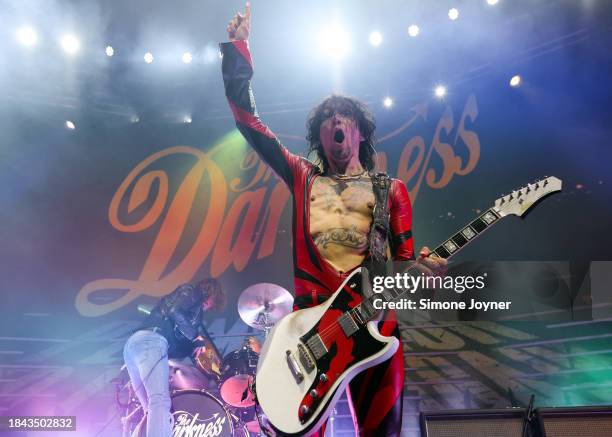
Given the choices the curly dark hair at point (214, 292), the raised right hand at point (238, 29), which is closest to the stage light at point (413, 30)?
the raised right hand at point (238, 29)

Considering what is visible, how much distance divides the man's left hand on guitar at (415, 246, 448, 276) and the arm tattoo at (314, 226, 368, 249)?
30cm

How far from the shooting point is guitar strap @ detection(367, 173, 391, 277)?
2.50 m

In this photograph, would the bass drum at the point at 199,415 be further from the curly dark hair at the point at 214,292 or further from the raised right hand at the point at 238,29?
the raised right hand at the point at 238,29

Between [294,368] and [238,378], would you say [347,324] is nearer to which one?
[294,368]

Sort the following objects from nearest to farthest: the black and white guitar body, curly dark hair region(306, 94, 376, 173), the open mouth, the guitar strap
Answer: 1. the black and white guitar body
2. the guitar strap
3. the open mouth
4. curly dark hair region(306, 94, 376, 173)

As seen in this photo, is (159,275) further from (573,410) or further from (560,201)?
(560,201)

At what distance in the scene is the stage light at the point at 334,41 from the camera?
4.95m

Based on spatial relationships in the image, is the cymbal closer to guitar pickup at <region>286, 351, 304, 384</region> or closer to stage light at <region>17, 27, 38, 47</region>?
guitar pickup at <region>286, 351, 304, 384</region>

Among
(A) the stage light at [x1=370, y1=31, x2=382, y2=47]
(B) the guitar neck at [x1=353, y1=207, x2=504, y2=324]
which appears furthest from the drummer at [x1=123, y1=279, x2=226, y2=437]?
(A) the stage light at [x1=370, y1=31, x2=382, y2=47]

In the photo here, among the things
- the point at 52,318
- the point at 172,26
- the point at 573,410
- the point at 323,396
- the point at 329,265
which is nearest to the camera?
the point at 323,396

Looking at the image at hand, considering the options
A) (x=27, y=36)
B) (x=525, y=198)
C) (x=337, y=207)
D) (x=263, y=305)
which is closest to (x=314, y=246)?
(x=337, y=207)

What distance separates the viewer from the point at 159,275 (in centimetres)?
463

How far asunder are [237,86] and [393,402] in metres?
1.89

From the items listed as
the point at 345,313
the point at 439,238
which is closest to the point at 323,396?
the point at 345,313
